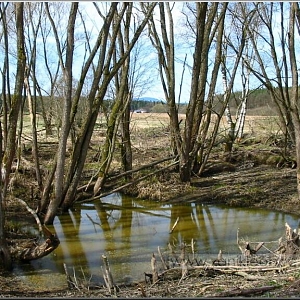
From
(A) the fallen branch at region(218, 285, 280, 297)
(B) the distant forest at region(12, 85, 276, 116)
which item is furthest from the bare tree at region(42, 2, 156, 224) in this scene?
(B) the distant forest at region(12, 85, 276, 116)

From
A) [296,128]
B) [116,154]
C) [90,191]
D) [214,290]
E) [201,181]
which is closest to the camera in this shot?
[214,290]

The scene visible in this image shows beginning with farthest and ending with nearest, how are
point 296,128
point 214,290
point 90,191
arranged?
point 90,191, point 296,128, point 214,290

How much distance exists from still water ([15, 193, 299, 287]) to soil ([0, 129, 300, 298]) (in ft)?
1.99

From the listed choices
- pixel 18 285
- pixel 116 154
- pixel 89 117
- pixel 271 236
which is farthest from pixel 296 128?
pixel 116 154

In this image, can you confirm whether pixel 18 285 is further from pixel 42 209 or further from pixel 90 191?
pixel 90 191

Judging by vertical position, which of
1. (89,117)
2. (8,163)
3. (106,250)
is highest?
(89,117)

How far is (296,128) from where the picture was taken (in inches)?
452

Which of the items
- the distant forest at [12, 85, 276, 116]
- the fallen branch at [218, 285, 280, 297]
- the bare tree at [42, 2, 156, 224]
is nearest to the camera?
the fallen branch at [218, 285, 280, 297]

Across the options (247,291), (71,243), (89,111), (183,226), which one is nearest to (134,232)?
(183,226)

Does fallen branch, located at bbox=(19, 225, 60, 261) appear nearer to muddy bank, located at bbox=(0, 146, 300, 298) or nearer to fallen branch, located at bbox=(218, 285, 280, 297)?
muddy bank, located at bbox=(0, 146, 300, 298)

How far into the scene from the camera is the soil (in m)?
5.65

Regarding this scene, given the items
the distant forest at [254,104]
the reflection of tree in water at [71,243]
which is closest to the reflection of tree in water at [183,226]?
the reflection of tree in water at [71,243]

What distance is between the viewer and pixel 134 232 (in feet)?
36.3

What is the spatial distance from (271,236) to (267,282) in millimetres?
4675
